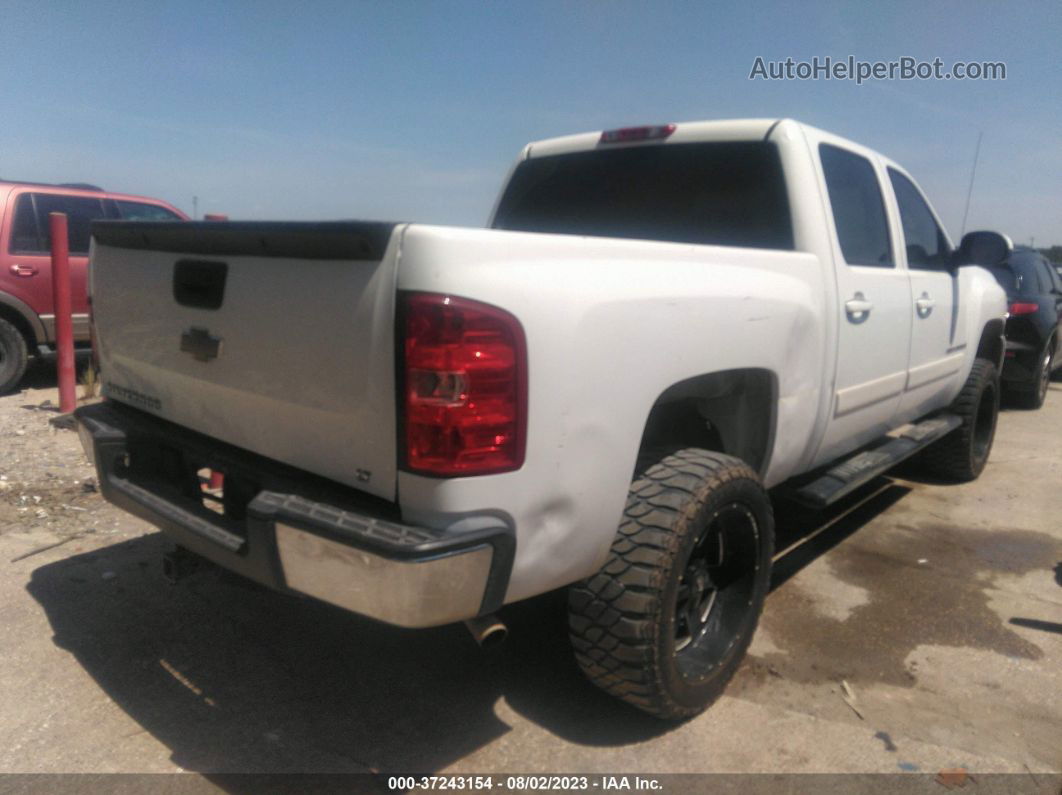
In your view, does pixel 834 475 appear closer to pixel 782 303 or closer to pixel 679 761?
pixel 782 303

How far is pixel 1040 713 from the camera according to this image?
2783mm

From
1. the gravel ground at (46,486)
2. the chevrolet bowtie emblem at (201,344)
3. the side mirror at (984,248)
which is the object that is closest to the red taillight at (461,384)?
the chevrolet bowtie emblem at (201,344)

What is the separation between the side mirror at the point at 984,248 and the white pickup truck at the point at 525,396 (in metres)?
1.12

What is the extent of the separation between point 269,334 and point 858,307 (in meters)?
2.37

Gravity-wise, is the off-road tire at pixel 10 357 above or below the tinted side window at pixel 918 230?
below

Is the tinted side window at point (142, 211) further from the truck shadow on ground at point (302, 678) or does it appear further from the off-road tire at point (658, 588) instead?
the off-road tire at point (658, 588)

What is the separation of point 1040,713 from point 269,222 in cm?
292

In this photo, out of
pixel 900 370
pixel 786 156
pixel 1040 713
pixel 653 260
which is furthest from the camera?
pixel 900 370

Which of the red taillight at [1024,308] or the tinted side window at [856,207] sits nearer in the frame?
the tinted side window at [856,207]

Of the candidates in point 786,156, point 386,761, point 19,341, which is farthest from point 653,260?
point 19,341

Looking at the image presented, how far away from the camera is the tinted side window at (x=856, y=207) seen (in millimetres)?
3496

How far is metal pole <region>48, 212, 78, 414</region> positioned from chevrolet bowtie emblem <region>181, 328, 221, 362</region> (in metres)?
4.38

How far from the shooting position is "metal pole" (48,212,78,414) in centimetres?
620

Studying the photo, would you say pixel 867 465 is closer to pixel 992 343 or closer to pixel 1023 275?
pixel 992 343
